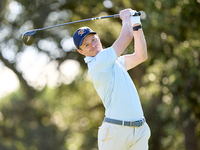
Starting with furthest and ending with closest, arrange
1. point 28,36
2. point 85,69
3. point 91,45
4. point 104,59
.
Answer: point 85,69, point 28,36, point 91,45, point 104,59

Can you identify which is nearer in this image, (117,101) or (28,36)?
(117,101)

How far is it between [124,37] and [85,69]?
30.0 feet

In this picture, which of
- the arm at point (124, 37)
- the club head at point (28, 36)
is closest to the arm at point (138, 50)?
the arm at point (124, 37)

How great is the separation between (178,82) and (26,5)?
4957 mm

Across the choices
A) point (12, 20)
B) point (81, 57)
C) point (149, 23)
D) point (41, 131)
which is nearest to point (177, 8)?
point (149, 23)

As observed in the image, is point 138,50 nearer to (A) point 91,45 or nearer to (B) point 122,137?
(A) point 91,45

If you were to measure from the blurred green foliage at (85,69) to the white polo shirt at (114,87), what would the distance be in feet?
17.1

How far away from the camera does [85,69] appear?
12383 millimetres

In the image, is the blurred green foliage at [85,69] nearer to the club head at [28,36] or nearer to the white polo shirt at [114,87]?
the club head at [28,36]

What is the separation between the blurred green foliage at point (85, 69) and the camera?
9172 mm

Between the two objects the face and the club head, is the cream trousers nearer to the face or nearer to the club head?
the face

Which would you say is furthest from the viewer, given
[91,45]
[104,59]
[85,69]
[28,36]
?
[85,69]

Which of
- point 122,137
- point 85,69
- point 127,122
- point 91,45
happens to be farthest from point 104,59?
point 85,69

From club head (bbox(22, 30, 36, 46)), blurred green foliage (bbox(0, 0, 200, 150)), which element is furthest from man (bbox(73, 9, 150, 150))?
blurred green foliage (bbox(0, 0, 200, 150))
